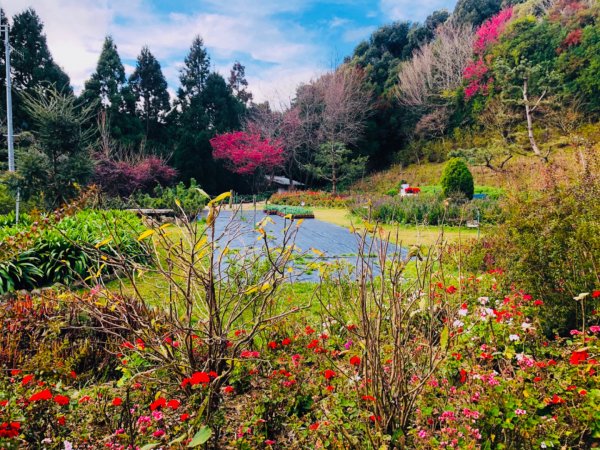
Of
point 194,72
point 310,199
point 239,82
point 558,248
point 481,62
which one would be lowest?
point 558,248

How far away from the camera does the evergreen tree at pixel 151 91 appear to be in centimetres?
2297

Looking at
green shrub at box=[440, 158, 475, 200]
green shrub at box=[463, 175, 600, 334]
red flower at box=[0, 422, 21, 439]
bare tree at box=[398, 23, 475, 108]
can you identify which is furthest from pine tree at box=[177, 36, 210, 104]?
red flower at box=[0, 422, 21, 439]

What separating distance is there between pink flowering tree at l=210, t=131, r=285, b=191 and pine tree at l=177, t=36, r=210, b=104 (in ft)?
18.2

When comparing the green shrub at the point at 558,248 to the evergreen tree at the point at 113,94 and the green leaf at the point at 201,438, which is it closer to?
the green leaf at the point at 201,438

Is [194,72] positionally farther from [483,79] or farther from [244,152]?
[483,79]

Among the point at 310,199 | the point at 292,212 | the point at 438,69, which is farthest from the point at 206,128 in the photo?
the point at 438,69

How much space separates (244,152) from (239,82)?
13.8m

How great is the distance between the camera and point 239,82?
1224 inches

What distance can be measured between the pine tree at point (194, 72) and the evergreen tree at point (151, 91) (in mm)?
1209

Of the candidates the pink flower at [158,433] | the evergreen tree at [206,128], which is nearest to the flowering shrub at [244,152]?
the evergreen tree at [206,128]

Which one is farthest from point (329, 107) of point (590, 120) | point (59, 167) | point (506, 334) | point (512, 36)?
point (506, 334)

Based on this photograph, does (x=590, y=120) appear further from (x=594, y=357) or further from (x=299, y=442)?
(x=299, y=442)

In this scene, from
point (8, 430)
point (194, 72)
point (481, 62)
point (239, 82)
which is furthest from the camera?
point (239, 82)

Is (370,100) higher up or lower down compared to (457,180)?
higher up
